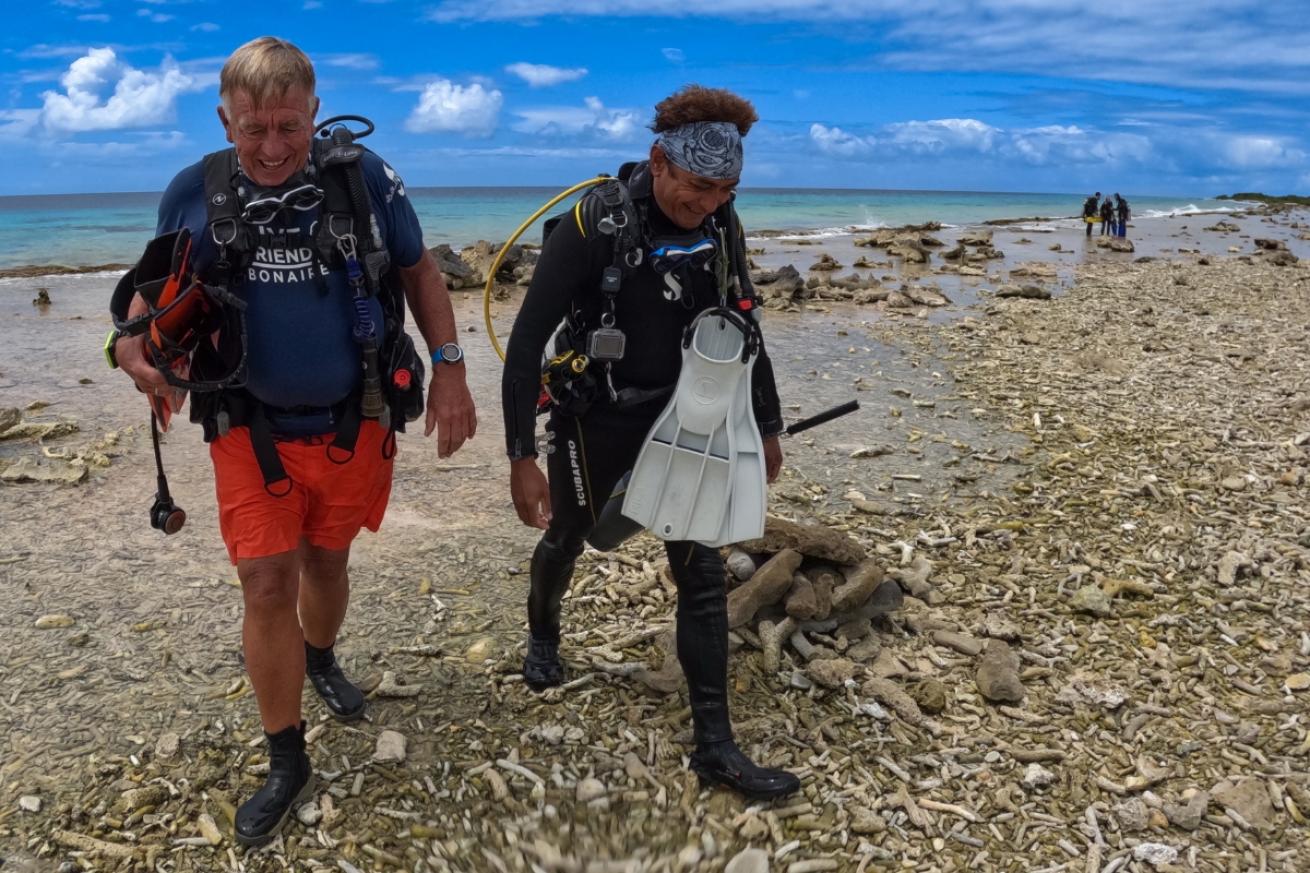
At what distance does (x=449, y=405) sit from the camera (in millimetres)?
3576

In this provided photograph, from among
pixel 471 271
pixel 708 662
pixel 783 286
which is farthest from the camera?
pixel 471 271

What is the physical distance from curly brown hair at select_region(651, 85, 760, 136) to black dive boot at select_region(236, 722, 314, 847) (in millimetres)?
2543

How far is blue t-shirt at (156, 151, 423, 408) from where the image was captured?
3109mm

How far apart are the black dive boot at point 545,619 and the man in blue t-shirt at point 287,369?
791 millimetres

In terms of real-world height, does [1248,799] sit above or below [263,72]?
below

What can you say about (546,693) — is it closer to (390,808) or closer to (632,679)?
(632,679)

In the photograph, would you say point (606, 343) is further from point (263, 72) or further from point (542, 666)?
point (542, 666)

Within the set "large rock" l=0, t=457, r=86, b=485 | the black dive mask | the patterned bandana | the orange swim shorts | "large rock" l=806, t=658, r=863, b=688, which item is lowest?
"large rock" l=806, t=658, r=863, b=688

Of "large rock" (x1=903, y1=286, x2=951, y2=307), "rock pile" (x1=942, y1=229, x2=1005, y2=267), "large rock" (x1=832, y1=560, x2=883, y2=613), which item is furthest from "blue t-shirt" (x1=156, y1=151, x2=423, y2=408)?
"rock pile" (x1=942, y1=229, x2=1005, y2=267)

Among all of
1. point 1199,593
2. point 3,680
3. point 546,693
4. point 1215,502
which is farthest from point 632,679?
point 1215,502

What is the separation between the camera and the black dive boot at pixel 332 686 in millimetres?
4057

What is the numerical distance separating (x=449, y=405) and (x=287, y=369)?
0.60m

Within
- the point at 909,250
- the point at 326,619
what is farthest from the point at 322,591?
the point at 909,250

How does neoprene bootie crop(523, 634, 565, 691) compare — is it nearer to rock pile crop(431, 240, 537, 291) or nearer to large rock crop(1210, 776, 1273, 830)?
large rock crop(1210, 776, 1273, 830)
